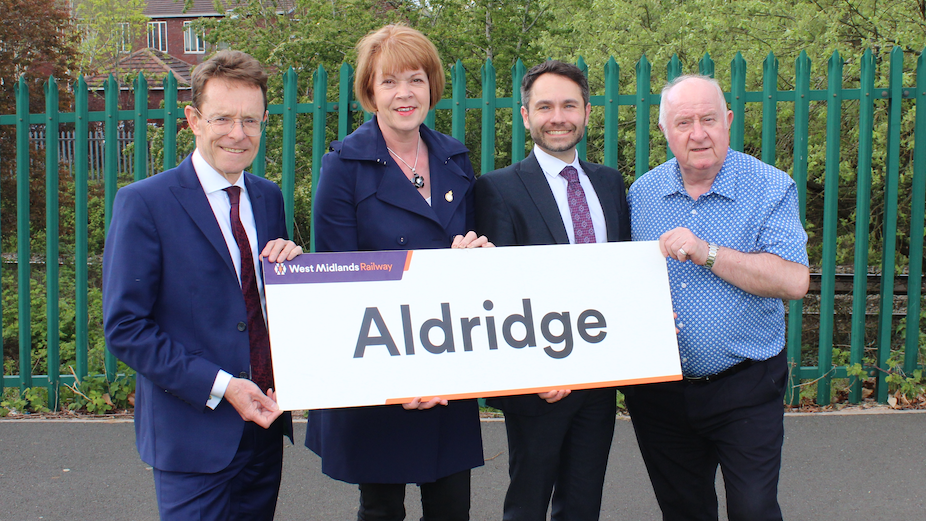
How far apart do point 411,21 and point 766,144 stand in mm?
7964

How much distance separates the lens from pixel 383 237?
2422mm

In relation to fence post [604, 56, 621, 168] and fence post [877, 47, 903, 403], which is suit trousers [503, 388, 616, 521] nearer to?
fence post [604, 56, 621, 168]

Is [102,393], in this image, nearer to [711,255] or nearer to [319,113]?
[319,113]

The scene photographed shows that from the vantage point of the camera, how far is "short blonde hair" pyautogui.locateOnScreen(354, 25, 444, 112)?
2438 mm

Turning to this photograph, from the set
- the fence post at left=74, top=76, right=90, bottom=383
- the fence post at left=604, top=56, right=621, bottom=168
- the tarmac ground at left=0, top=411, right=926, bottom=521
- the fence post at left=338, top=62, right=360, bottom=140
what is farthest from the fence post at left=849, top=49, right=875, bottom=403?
the fence post at left=74, top=76, right=90, bottom=383

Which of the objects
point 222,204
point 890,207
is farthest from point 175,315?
point 890,207

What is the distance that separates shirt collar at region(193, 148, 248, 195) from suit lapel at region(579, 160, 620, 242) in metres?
1.34

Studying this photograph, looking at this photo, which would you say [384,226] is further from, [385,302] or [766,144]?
[766,144]

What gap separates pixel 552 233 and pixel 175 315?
1.30m

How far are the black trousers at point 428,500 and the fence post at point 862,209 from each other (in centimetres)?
364

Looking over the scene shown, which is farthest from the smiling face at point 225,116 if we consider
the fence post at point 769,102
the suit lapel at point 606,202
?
the fence post at point 769,102

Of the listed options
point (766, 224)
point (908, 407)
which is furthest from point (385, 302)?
point (908, 407)

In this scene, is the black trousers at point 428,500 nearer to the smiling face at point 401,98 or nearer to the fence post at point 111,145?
the smiling face at point 401,98

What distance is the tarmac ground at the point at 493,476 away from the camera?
3.57 meters
